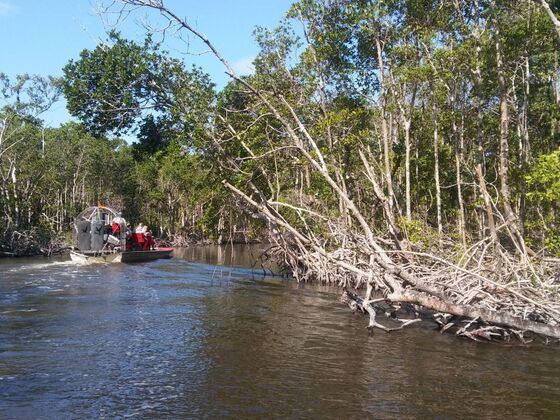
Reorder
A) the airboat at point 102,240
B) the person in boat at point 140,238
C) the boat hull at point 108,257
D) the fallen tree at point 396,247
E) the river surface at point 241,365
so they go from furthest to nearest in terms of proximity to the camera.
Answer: the person in boat at point 140,238 < the airboat at point 102,240 < the boat hull at point 108,257 < the fallen tree at point 396,247 < the river surface at point 241,365

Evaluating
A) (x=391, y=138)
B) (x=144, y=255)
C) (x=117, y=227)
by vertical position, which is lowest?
(x=144, y=255)

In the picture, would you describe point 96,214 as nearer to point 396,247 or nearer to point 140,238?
point 140,238

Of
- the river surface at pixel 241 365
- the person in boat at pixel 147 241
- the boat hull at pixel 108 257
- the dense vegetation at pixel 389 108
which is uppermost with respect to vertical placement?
the dense vegetation at pixel 389 108

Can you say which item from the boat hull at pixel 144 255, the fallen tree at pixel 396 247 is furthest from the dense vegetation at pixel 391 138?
the boat hull at pixel 144 255

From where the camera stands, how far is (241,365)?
948 centimetres

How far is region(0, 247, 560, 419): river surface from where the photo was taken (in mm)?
7539

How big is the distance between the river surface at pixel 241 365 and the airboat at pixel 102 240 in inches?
376

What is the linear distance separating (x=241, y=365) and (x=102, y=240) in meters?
18.7

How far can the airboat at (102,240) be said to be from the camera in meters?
25.2

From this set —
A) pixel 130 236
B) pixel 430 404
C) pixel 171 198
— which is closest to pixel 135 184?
pixel 171 198

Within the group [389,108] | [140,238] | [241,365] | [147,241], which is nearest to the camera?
[241,365]

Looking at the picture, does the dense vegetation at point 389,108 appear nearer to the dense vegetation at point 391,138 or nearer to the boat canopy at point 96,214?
the dense vegetation at point 391,138

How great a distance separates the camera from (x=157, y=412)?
23.8 ft

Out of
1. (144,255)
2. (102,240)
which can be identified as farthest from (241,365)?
(144,255)
